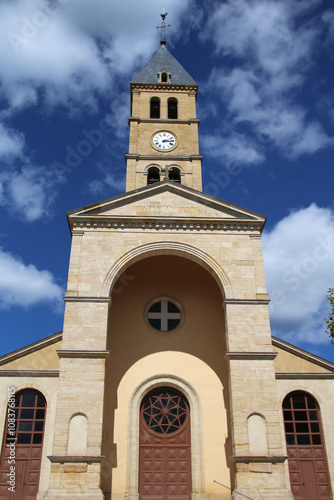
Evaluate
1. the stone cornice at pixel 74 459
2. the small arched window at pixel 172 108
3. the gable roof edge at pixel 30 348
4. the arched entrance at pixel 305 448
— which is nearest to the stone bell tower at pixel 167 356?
the stone cornice at pixel 74 459

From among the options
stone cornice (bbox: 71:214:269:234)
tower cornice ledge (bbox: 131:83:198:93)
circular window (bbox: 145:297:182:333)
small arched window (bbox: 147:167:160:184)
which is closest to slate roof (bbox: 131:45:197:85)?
tower cornice ledge (bbox: 131:83:198:93)

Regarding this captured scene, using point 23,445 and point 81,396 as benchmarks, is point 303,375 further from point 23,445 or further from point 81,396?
point 23,445

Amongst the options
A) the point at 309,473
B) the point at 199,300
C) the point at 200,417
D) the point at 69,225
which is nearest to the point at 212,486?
the point at 200,417

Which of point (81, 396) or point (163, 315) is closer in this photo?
point (81, 396)

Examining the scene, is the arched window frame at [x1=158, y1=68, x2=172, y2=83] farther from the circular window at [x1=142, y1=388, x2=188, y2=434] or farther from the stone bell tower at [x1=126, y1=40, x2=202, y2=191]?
the circular window at [x1=142, y1=388, x2=188, y2=434]

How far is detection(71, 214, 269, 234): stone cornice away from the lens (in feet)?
56.4

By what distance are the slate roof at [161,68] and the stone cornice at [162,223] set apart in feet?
46.1

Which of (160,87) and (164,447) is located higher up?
(160,87)

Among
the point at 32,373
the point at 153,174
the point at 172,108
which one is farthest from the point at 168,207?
the point at 172,108

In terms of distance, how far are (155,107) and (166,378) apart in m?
17.2

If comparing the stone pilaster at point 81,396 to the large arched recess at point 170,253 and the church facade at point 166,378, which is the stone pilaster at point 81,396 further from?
the large arched recess at point 170,253

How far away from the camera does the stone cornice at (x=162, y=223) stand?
1720 centimetres

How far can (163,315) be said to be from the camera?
18391 millimetres

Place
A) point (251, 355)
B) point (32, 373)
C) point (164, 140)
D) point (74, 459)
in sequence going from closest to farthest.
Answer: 1. point (74, 459)
2. point (251, 355)
3. point (32, 373)
4. point (164, 140)
